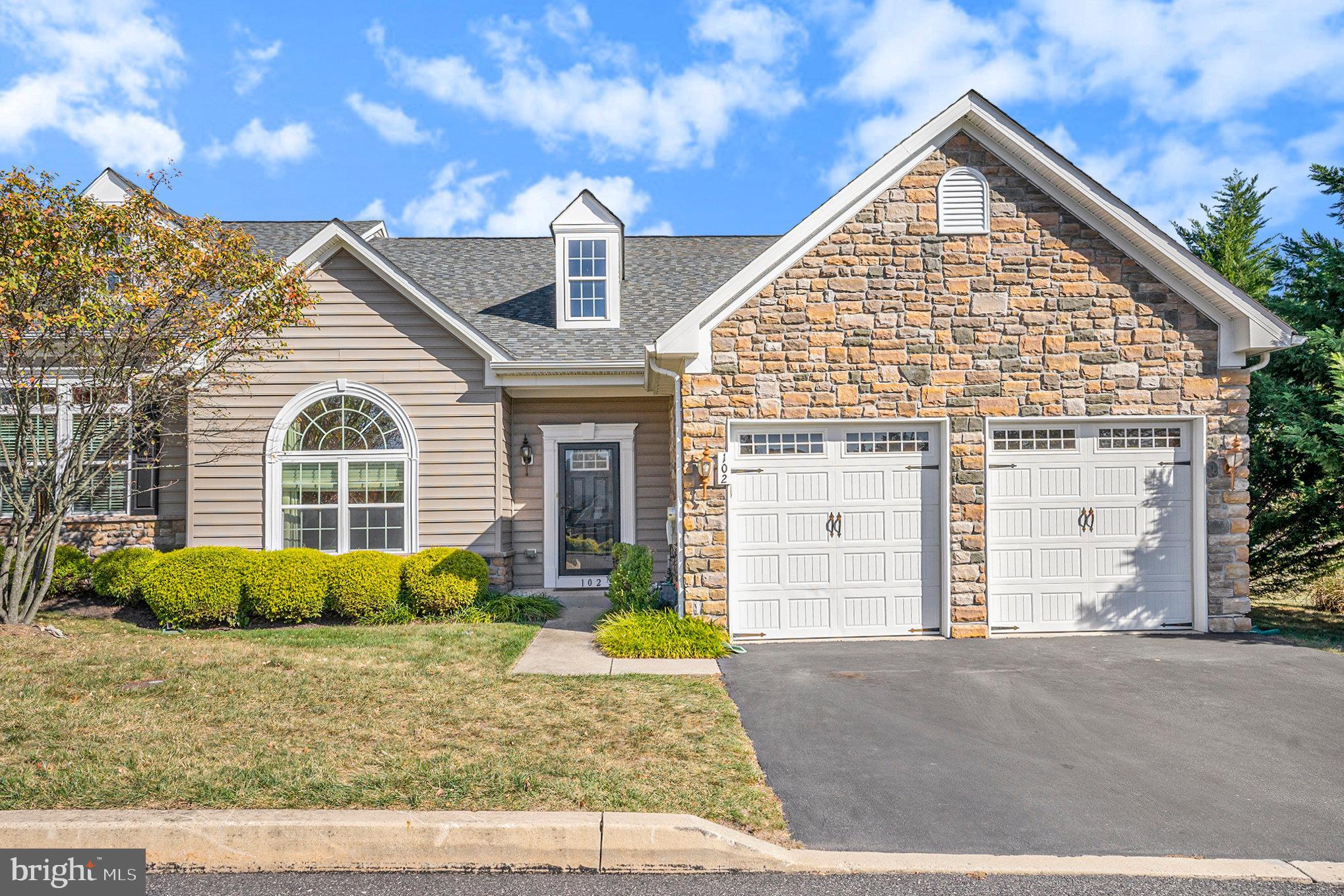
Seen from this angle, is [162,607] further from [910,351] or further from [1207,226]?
[1207,226]

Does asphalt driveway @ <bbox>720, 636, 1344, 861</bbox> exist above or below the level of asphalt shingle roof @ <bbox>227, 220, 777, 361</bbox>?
below

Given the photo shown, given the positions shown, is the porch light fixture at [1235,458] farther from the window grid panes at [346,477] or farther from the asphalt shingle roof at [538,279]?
the window grid panes at [346,477]

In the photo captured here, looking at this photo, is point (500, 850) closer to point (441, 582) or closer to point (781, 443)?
point (781, 443)

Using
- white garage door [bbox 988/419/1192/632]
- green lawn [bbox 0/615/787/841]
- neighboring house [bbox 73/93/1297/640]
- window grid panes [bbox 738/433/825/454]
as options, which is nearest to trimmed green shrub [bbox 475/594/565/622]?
green lawn [bbox 0/615/787/841]

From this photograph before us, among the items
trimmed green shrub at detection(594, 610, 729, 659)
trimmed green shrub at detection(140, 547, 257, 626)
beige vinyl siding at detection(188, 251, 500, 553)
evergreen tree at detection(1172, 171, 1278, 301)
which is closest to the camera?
trimmed green shrub at detection(594, 610, 729, 659)

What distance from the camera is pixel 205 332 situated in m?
9.83

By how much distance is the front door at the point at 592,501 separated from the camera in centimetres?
1230

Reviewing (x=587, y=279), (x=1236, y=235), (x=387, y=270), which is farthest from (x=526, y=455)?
(x=1236, y=235)

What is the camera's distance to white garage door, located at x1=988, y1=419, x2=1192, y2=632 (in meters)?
9.23

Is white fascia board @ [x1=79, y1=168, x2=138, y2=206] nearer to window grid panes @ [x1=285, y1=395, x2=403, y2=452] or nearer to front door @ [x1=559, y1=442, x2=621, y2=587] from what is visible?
window grid panes @ [x1=285, y1=395, x2=403, y2=452]

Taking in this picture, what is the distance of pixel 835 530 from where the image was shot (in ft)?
30.0

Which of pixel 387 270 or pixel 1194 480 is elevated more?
pixel 387 270

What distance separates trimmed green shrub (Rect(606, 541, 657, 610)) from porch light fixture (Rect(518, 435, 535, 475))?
113 inches

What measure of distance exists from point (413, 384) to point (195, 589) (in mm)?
3639
